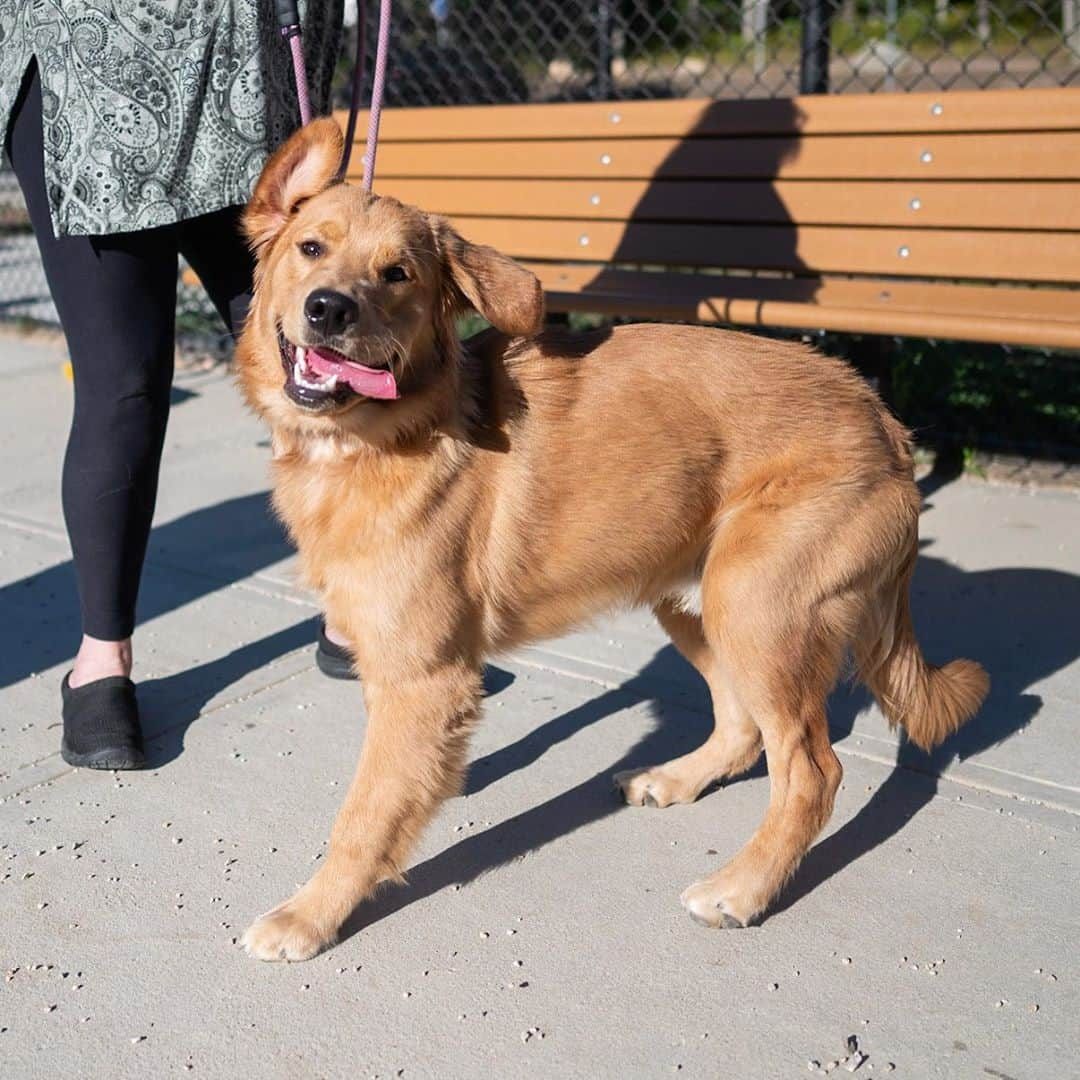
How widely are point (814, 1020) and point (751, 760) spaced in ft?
2.80

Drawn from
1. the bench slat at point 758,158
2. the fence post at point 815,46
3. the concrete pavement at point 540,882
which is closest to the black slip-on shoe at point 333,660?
the concrete pavement at point 540,882

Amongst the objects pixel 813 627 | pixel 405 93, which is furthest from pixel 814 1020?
pixel 405 93

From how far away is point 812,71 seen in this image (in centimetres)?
525

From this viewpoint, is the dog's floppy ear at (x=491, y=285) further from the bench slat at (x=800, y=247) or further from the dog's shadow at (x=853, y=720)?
the bench slat at (x=800, y=247)

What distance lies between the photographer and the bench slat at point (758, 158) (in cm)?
425

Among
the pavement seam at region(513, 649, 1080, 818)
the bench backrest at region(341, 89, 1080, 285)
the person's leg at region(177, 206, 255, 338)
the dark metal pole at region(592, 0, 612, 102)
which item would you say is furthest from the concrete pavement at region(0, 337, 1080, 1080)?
the dark metal pole at region(592, 0, 612, 102)

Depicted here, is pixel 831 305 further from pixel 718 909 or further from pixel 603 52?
pixel 603 52

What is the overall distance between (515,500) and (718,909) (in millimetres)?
913

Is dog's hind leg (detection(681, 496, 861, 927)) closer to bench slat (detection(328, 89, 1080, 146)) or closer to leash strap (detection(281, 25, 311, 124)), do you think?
leash strap (detection(281, 25, 311, 124))

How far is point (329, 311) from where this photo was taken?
92.2 inches

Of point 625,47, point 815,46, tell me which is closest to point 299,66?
point 815,46

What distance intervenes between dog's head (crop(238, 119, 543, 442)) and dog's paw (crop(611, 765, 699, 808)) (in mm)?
992

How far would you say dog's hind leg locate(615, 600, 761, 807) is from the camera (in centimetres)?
292

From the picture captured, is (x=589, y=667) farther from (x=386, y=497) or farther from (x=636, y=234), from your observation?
(x=636, y=234)
